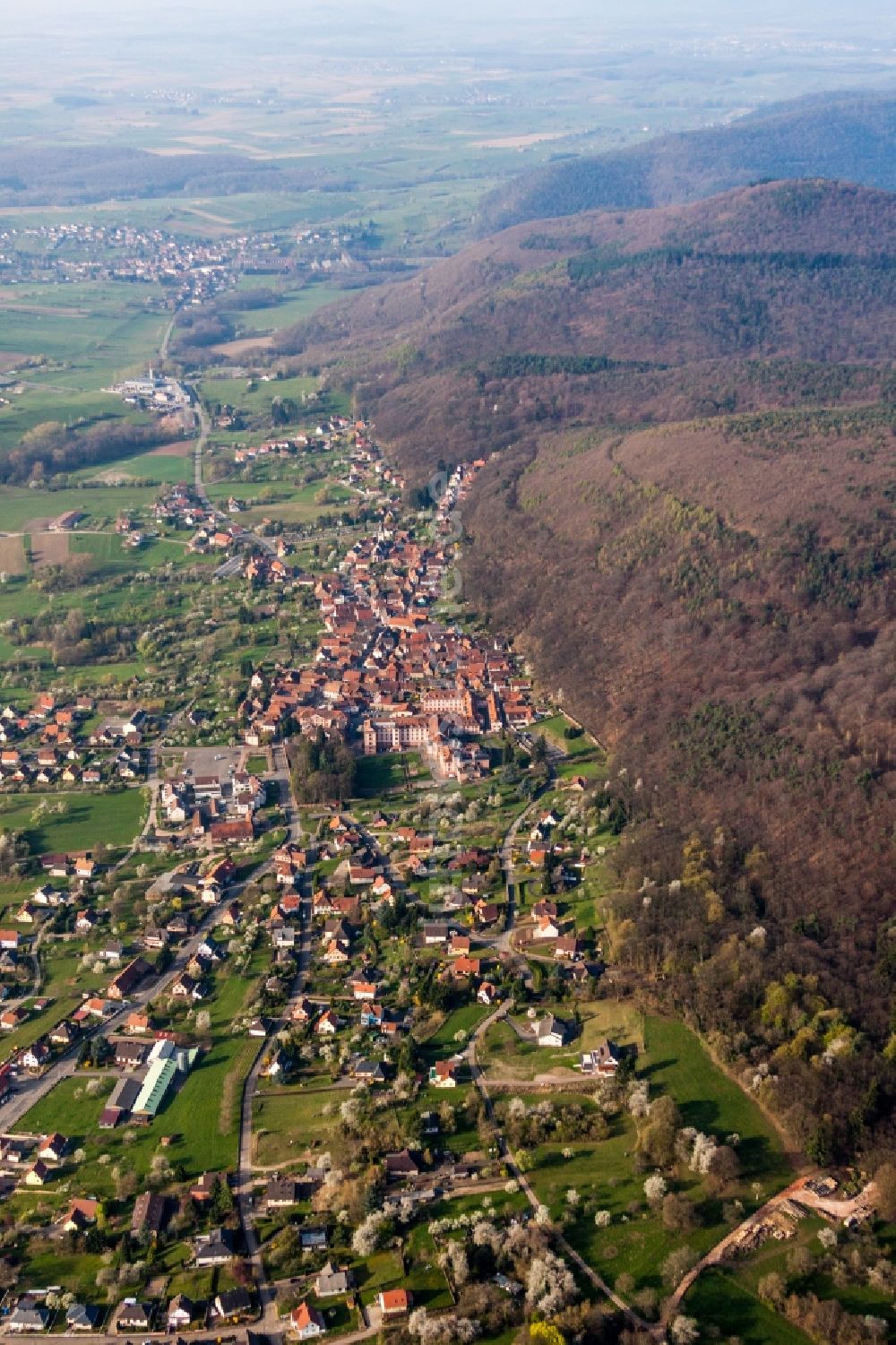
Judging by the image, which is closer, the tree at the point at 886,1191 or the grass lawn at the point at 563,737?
the tree at the point at 886,1191

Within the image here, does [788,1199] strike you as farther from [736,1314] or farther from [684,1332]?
[684,1332]

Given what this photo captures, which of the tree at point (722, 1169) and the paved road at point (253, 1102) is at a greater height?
the tree at point (722, 1169)

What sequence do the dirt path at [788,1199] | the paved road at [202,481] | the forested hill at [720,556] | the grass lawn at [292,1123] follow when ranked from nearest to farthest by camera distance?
1. the dirt path at [788,1199]
2. the grass lawn at [292,1123]
3. the forested hill at [720,556]
4. the paved road at [202,481]

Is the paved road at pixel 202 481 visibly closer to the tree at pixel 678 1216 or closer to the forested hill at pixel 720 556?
the forested hill at pixel 720 556

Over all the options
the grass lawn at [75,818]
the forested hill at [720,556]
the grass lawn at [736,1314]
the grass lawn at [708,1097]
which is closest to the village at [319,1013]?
the grass lawn at [75,818]

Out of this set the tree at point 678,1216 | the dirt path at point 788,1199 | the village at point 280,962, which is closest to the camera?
the dirt path at point 788,1199

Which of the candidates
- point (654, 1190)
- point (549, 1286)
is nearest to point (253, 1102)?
point (549, 1286)

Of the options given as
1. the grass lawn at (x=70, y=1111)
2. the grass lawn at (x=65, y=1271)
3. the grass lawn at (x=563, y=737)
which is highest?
the grass lawn at (x=563, y=737)

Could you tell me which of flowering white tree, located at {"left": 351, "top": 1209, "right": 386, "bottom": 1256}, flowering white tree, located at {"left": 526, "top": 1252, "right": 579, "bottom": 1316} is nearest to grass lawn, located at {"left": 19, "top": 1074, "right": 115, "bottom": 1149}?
flowering white tree, located at {"left": 351, "top": 1209, "right": 386, "bottom": 1256}
